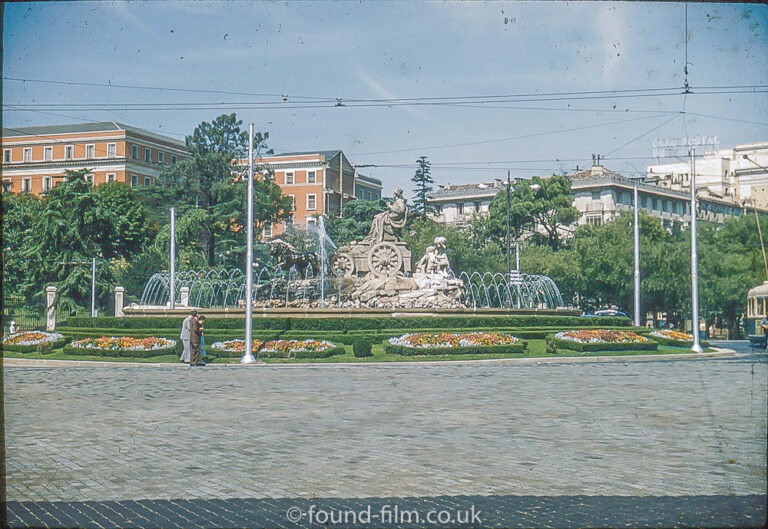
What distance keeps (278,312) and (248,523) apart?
87.3 feet

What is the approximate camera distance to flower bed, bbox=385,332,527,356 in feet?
89.2

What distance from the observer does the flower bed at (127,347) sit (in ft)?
89.4

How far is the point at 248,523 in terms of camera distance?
661 cm

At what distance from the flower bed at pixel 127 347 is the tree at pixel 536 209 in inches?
1869

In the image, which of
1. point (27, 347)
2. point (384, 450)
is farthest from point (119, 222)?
point (384, 450)

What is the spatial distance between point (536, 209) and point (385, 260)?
38.6m

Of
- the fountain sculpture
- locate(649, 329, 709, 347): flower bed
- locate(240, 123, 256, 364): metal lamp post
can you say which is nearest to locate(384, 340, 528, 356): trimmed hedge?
locate(240, 123, 256, 364): metal lamp post

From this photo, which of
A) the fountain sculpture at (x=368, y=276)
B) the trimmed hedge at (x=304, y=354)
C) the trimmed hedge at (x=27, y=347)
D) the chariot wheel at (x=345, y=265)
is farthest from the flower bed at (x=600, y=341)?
the trimmed hedge at (x=27, y=347)

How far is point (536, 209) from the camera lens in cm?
7344

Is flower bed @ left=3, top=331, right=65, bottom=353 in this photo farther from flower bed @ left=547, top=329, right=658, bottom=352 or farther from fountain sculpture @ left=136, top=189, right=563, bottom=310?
flower bed @ left=547, top=329, right=658, bottom=352

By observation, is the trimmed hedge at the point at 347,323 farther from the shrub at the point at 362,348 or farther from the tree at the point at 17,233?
the tree at the point at 17,233

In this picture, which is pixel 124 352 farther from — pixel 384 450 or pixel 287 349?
pixel 384 450

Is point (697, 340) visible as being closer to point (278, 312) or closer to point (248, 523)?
point (278, 312)

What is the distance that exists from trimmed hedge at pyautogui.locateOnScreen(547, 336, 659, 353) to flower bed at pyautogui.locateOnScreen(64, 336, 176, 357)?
1205 centimetres
